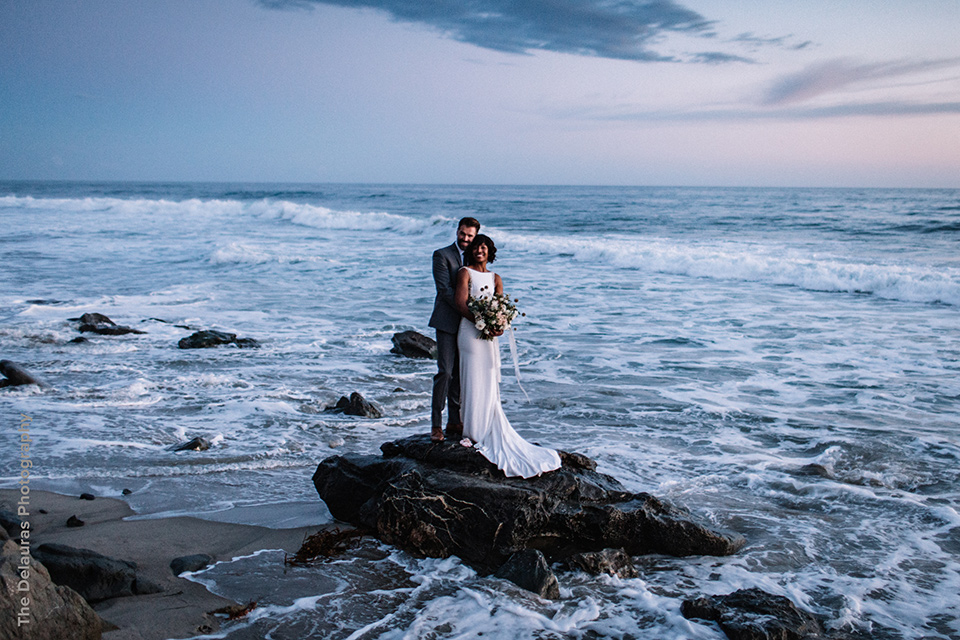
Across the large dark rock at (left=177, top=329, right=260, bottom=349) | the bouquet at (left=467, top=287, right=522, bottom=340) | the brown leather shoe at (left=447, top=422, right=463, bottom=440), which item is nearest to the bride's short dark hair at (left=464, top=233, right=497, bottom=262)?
the bouquet at (left=467, top=287, right=522, bottom=340)

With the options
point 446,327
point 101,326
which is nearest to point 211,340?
point 101,326

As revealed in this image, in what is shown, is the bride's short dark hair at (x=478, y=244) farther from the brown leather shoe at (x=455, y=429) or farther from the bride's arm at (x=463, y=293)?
the brown leather shoe at (x=455, y=429)

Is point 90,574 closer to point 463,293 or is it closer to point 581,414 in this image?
point 463,293

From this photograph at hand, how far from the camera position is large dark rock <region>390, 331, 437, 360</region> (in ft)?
42.4

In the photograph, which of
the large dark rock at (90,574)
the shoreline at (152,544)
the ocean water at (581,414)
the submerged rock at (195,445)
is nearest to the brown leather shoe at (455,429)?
the ocean water at (581,414)

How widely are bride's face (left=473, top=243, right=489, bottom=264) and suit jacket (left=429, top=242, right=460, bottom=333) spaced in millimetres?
193

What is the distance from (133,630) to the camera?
431cm

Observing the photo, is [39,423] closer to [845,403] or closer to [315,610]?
[315,610]

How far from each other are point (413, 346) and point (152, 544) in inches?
298

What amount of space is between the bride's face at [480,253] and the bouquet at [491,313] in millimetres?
362

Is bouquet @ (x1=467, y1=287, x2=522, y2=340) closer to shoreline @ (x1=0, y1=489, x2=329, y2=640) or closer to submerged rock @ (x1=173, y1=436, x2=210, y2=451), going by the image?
shoreline @ (x1=0, y1=489, x2=329, y2=640)

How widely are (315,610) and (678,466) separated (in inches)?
179

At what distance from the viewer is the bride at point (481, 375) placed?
20.4 feet

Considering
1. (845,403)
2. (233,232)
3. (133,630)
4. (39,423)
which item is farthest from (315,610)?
(233,232)
